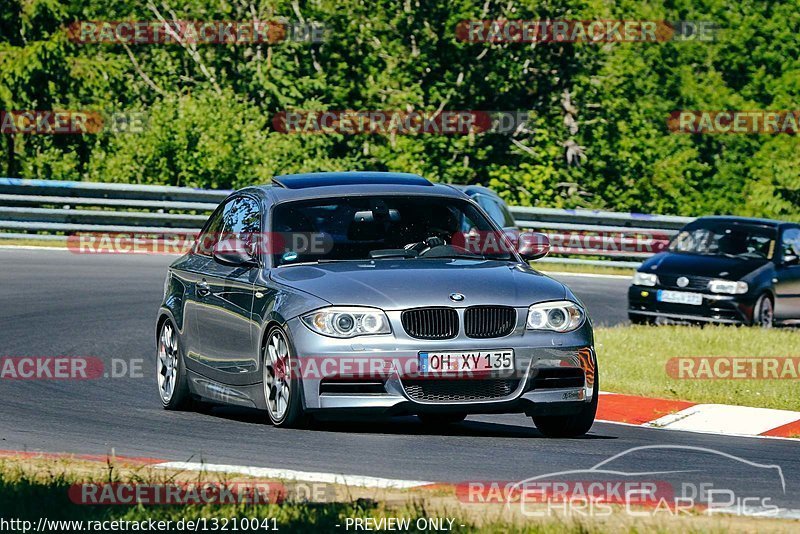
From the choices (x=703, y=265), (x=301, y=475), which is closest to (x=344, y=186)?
(x=301, y=475)

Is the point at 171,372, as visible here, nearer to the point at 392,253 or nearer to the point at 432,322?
the point at 392,253

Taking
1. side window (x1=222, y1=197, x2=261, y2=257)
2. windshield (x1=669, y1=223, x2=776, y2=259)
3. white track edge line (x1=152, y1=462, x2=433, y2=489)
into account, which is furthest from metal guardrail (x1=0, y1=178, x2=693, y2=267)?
white track edge line (x1=152, y1=462, x2=433, y2=489)

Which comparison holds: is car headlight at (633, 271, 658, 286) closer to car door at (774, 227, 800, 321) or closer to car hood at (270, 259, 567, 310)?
car door at (774, 227, 800, 321)

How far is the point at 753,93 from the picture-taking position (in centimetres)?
6034

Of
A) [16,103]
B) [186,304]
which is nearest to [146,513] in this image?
[186,304]

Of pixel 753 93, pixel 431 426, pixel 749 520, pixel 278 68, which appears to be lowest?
pixel 753 93

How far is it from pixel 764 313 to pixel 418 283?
41.1 feet

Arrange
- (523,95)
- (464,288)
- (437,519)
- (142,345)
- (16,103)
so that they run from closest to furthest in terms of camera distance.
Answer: (437,519)
(464,288)
(142,345)
(16,103)
(523,95)

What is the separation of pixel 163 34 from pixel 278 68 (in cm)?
376

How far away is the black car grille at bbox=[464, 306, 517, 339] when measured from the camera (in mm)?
9617

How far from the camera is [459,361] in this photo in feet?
31.2

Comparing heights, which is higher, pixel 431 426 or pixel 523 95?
pixel 431 426

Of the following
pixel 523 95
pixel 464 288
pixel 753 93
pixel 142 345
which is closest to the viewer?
pixel 464 288

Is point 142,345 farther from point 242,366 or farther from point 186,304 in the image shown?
point 242,366
